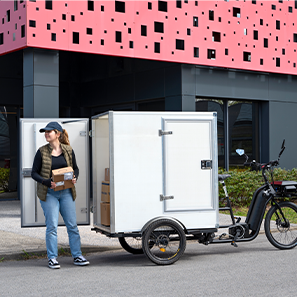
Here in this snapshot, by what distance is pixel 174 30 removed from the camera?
520 inches

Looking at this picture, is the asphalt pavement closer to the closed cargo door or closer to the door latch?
the closed cargo door

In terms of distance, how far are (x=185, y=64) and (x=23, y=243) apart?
7.29 metres

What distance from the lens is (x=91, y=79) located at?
16.6 meters

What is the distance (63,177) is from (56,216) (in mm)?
560

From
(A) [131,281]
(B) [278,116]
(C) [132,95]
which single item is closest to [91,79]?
(C) [132,95]

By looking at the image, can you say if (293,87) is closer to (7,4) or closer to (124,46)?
(124,46)

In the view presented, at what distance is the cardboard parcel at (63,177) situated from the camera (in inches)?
261

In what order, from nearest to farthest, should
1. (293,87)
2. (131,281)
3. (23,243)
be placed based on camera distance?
(131,281) < (23,243) < (293,87)

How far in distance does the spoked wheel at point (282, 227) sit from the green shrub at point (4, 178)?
9.95 meters

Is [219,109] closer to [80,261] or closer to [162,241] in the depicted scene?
[162,241]

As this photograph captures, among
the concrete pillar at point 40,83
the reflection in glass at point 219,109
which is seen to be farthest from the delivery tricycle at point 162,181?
the reflection in glass at point 219,109

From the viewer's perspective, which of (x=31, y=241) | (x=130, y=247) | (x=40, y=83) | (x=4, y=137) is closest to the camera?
(x=130, y=247)

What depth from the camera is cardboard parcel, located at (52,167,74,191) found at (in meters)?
6.63

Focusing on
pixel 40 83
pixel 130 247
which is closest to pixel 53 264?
pixel 130 247
